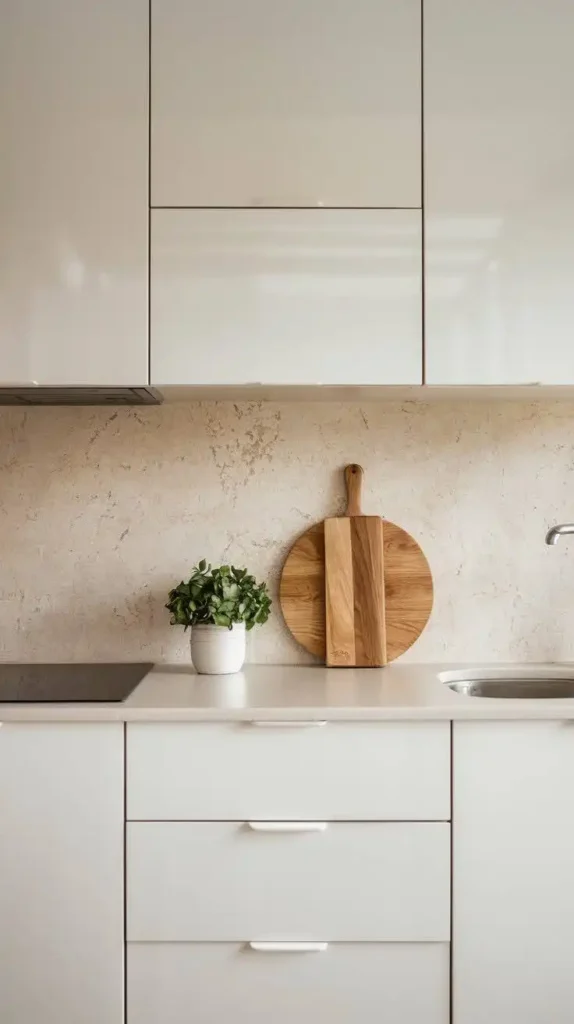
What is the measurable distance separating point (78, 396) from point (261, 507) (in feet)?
1.73

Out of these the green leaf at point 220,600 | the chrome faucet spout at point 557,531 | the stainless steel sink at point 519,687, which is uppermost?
the chrome faucet spout at point 557,531

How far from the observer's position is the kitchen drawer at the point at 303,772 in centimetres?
180

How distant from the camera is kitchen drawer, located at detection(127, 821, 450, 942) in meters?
1.79

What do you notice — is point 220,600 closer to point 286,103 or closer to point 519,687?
point 519,687

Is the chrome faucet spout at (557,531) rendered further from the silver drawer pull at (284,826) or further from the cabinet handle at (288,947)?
the cabinet handle at (288,947)

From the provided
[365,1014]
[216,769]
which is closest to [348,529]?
[216,769]

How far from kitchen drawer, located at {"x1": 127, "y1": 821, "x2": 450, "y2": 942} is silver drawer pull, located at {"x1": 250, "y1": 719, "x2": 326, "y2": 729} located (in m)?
0.18

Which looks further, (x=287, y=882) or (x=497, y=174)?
(x=497, y=174)

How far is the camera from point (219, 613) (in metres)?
2.09

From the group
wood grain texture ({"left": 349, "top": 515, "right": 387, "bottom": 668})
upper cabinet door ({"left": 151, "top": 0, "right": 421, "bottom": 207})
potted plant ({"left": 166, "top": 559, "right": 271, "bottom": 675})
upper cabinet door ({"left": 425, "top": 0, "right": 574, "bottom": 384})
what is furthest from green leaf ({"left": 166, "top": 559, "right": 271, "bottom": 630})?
upper cabinet door ({"left": 151, "top": 0, "right": 421, "bottom": 207})

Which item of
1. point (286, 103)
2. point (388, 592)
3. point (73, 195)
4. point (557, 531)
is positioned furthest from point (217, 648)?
point (286, 103)

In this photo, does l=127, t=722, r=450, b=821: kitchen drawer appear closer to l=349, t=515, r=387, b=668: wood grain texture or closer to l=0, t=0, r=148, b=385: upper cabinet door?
l=349, t=515, r=387, b=668: wood grain texture

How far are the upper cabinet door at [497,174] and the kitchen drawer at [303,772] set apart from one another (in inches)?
30.1

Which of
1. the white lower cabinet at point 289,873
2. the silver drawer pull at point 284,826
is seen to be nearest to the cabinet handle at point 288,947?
the white lower cabinet at point 289,873
